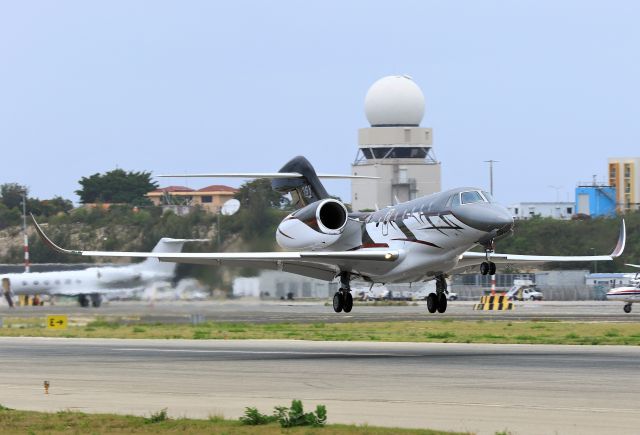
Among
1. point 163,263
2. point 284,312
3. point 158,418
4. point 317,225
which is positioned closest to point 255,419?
point 158,418

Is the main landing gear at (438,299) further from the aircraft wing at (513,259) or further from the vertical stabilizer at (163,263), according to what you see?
the vertical stabilizer at (163,263)

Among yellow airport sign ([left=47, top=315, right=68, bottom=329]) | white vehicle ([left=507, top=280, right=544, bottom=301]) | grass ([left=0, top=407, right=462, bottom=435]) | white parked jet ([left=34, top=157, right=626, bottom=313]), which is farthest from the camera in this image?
white vehicle ([left=507, top=280, right=544, bottom=301])

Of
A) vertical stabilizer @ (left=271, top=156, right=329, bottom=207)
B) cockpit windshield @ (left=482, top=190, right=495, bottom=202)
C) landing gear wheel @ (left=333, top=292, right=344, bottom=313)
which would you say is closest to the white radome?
vertical stabilizer @ (left=271, top=156, right=329, bottom=207)

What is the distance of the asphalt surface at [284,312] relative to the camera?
5683cm

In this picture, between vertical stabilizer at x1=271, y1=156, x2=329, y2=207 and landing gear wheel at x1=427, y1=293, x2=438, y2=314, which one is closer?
landing gear wheel at x1=427, y1=293, x2=438, y2=314

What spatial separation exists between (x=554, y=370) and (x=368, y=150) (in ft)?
335

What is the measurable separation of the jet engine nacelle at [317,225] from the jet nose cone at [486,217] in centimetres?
638

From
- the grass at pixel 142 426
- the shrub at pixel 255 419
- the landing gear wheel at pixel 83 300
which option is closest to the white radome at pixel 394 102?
the landing gear wheel at pixel 83 300

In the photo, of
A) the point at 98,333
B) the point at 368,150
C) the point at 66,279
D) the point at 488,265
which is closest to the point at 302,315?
the point at 98,333

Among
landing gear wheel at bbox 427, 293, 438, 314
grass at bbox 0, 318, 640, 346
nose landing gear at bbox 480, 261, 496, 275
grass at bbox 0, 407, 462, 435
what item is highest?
nose landing gear at bbox 480, 261, 496, 275

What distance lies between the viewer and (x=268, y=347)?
41219 millimetres

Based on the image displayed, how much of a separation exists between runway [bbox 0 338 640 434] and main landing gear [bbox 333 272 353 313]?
146cm

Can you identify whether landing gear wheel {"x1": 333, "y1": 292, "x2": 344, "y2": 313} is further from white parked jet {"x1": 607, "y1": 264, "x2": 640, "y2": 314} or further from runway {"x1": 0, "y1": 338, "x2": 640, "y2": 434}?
white parked jet {"x1": 607, "y1": 264, "x2": 640, "y2": 314}

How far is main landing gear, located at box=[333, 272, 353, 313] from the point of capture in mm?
40250
